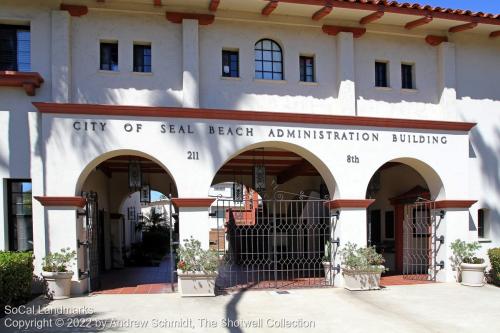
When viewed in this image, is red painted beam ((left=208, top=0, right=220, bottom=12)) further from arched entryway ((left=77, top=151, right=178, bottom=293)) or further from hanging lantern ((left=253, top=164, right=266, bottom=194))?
hanging lantern ((left=253, top=164, right=266, bottom=194))

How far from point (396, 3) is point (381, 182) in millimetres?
6684

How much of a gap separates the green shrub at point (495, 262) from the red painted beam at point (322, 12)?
748cm

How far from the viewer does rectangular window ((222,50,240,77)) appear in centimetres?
1269

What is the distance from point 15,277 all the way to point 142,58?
19.0 feet

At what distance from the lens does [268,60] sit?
510 inches

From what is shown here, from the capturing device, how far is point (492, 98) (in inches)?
565

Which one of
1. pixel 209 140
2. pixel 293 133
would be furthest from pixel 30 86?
pixel 293 133

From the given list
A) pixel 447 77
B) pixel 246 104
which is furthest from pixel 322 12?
pixel 447 77

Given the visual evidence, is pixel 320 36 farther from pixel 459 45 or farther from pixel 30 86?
pixel 30 86

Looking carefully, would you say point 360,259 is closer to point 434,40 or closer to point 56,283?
point 434,40

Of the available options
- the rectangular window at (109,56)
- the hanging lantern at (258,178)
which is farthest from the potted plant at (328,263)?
the rectangular window at (109,56)

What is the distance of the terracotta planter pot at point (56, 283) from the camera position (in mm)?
10633

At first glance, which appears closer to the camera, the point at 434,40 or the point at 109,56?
the point at 109,56

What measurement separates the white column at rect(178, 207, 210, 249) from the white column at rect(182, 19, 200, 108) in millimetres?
2485
